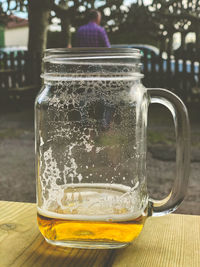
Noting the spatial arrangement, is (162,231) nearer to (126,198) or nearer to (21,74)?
(126,198)

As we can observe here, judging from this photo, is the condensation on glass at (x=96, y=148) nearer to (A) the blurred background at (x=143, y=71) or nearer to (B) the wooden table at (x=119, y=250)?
(B) the wooden table at (x=119, y=250)

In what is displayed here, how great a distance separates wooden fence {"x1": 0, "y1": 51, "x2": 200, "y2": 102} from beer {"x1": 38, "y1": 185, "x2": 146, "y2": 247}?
22.4 ft

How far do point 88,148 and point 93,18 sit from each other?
17.2 feet

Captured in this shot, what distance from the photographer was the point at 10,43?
2852 cm

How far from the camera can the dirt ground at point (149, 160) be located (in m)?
3.08

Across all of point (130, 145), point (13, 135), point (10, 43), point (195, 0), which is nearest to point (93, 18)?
point (13, 135)

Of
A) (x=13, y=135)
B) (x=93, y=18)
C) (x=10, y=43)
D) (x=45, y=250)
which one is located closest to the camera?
(x=45, y=250)

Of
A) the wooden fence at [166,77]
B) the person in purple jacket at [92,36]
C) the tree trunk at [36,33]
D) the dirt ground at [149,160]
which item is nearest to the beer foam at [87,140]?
the dirt ground at [149,160]

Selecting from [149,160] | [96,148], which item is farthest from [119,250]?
[149,160]

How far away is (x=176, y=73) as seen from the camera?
24.9ft

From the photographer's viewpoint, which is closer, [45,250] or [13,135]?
[45,250]

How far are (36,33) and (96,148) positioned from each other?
25.6 ft

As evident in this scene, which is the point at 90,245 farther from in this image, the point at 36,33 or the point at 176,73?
the point at 36,33

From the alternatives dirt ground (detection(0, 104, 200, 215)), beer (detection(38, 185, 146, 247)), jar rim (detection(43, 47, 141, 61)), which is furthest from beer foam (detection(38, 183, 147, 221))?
dirt ground (detection(0, 104, 200, 215))
